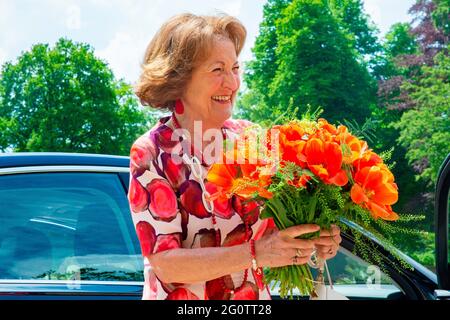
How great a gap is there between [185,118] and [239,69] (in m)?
0.26

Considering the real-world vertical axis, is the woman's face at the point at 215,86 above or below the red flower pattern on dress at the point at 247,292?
above

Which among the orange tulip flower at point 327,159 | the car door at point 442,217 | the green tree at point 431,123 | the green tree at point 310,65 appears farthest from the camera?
the green tree at point 310,65

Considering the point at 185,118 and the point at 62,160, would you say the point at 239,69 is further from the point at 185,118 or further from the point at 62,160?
the point at 62,160

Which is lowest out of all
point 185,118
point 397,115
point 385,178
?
point 385,178

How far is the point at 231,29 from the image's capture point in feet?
8.66

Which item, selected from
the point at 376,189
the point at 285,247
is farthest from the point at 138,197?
the point at 376,189

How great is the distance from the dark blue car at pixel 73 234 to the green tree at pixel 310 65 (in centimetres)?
3254

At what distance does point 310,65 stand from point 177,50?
35383mm

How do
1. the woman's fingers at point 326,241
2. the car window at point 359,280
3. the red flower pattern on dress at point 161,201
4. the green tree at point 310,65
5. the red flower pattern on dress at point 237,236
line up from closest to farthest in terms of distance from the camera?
the woman's fingers at point 326,241
the red flower pattern on dress at point 161,201
the red flower pattern on dress at point 237,236
the car window at point 359,280
the green tree at point 310,65

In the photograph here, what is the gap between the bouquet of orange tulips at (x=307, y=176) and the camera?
216 centimetres

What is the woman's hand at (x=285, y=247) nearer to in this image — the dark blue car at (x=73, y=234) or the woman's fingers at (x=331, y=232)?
the woman's fingers at (x=331, y=232)

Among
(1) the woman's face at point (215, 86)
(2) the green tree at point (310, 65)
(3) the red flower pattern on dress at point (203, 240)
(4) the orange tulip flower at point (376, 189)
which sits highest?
(2) the green tree at point (310, 65)

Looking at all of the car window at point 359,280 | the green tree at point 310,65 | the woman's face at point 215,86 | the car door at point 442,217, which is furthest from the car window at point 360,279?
the green tree at point 310,65
